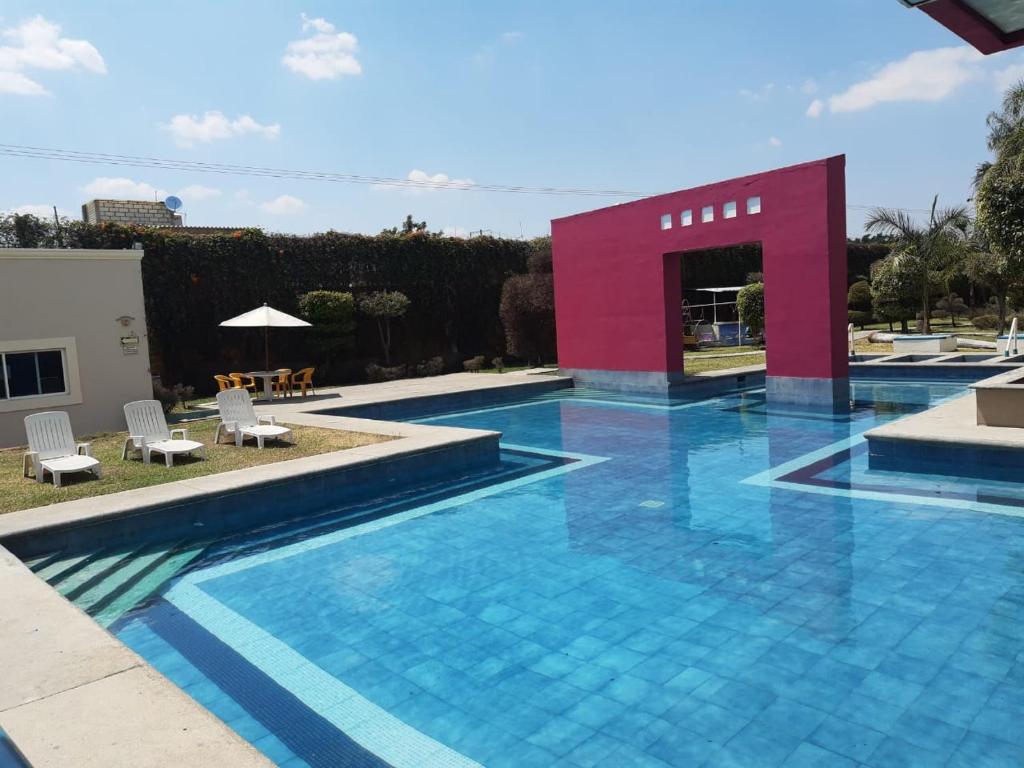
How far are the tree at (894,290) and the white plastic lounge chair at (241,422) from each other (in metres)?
23.7

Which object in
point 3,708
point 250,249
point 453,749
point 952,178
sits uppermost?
point 952,178

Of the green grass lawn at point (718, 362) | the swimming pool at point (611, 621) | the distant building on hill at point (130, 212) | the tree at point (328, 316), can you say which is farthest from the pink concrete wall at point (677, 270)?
the distant building on hill at point (130, 212)

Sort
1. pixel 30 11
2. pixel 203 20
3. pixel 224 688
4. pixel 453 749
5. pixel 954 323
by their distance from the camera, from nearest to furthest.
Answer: pixel 453 749 < pixel 224 688 < pixel 30 11 < pixel 203 20 < pixel 954 323

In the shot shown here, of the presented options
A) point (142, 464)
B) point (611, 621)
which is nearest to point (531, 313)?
point (142, 464)

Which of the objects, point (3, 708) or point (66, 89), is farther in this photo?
point (66, 89)

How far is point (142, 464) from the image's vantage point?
9.64 m

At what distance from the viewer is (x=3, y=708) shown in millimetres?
3330

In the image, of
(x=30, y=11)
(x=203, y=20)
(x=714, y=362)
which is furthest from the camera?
(x=714, y=362)

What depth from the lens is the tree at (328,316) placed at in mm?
21797

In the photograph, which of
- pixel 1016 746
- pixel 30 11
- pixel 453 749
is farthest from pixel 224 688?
pixel 30 11

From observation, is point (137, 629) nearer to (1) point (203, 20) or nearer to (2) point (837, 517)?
(2) point (837, 517)

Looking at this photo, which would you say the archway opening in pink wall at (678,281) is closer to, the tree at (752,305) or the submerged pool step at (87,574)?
the tree at (752,305)

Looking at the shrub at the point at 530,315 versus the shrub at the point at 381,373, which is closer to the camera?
the shrub at the point at 381,373

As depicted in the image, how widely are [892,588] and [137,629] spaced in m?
5.38
